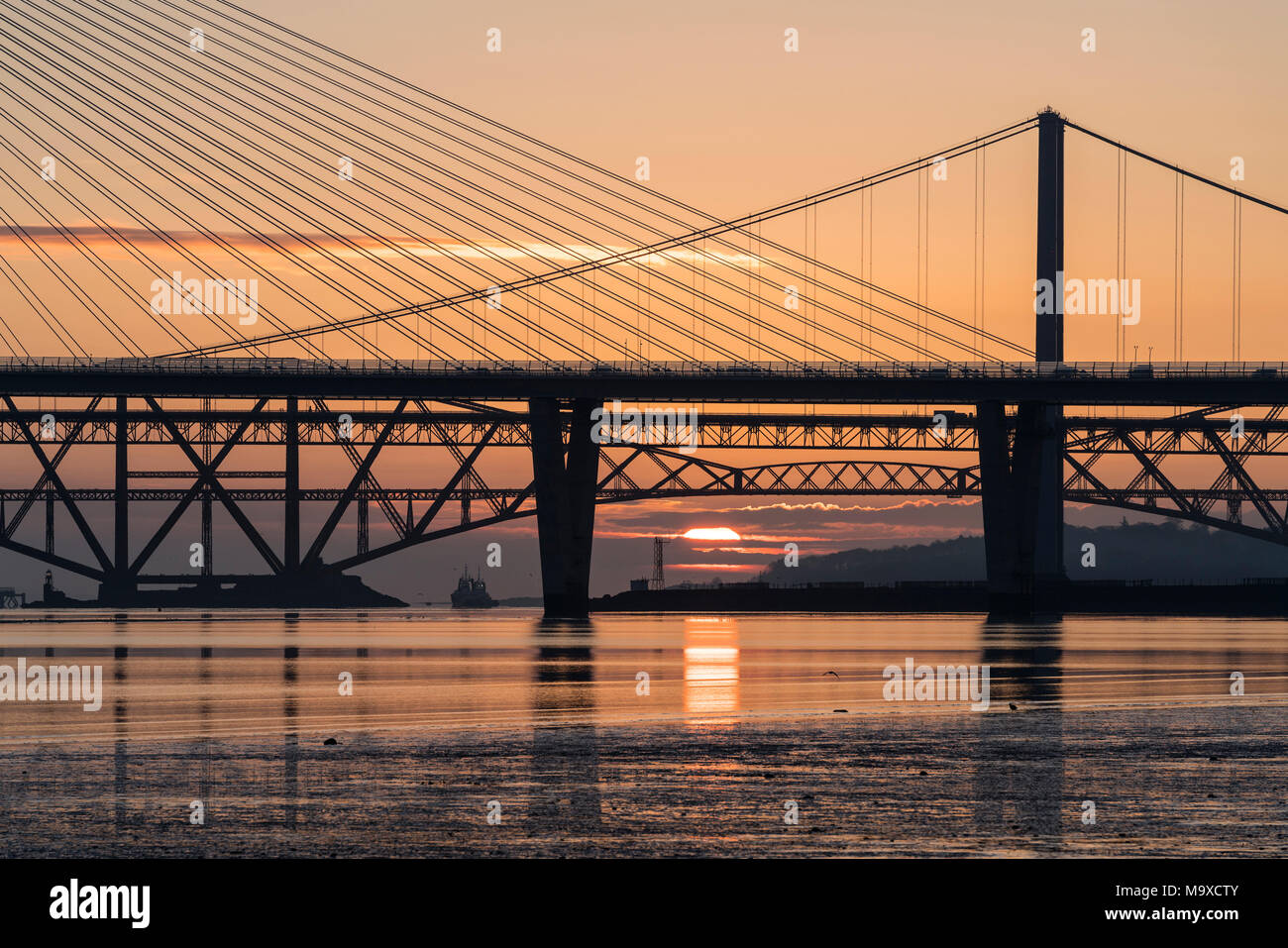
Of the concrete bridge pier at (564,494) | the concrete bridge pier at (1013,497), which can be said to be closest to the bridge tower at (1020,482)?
the concrete bridge pier at (1013,497)

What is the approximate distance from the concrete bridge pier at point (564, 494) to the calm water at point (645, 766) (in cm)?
8244

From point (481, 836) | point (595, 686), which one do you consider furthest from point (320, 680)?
point (481, 836)

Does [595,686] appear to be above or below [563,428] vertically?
below

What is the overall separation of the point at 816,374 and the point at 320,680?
297ft

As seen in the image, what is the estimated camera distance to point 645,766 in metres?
21.0

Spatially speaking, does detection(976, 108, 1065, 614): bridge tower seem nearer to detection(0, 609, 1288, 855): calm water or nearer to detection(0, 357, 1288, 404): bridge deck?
detection(0, 357, 1288, 404): bridge deck

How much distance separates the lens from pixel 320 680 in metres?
42.3

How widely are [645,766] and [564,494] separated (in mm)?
107893

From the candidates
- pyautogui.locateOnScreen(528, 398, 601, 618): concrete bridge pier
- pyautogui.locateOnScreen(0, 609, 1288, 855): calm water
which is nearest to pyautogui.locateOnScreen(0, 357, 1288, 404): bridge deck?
pyautogui.locateOnScreen(528, 398, 601, 618): concrete bridge pier

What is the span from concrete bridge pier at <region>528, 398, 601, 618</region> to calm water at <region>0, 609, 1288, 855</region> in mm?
82444

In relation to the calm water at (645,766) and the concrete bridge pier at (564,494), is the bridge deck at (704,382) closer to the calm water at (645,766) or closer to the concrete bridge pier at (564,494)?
the concrete bridge pier at (564,494)

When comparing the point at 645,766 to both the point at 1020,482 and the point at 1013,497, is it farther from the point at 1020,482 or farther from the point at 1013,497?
the point at 1013,497
